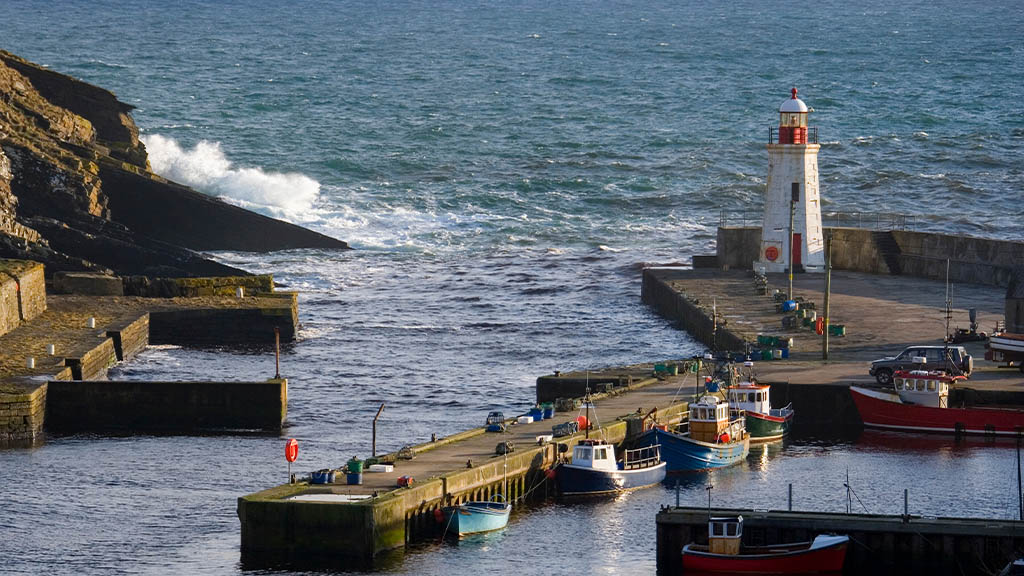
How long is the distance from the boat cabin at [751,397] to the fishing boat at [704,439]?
40 cm

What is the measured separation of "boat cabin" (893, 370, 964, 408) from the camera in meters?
59.3

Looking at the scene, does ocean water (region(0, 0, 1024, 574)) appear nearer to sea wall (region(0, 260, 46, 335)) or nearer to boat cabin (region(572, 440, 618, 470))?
boat cabin (region(572, 440, 618, 470))

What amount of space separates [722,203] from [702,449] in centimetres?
6768

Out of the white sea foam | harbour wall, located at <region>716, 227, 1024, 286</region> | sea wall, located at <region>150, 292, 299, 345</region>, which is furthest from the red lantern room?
the white sea foam

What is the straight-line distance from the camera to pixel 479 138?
15212cm

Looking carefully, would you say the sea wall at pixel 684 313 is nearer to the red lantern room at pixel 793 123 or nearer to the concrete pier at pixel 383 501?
the red lantern room at pixel 793 123

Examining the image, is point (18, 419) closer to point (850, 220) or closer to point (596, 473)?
point (596, 473)

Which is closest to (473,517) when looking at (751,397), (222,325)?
(751,397)

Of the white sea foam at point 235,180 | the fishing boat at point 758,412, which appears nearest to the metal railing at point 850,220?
the white sea foam at point 235,180

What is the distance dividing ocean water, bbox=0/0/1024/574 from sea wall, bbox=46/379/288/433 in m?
1.53

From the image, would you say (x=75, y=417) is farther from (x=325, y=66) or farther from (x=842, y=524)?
(x=325, y=66)

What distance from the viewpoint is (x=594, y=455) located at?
5162 centimetres

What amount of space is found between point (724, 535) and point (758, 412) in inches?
633

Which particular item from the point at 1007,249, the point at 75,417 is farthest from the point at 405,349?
the point at 1007,249
